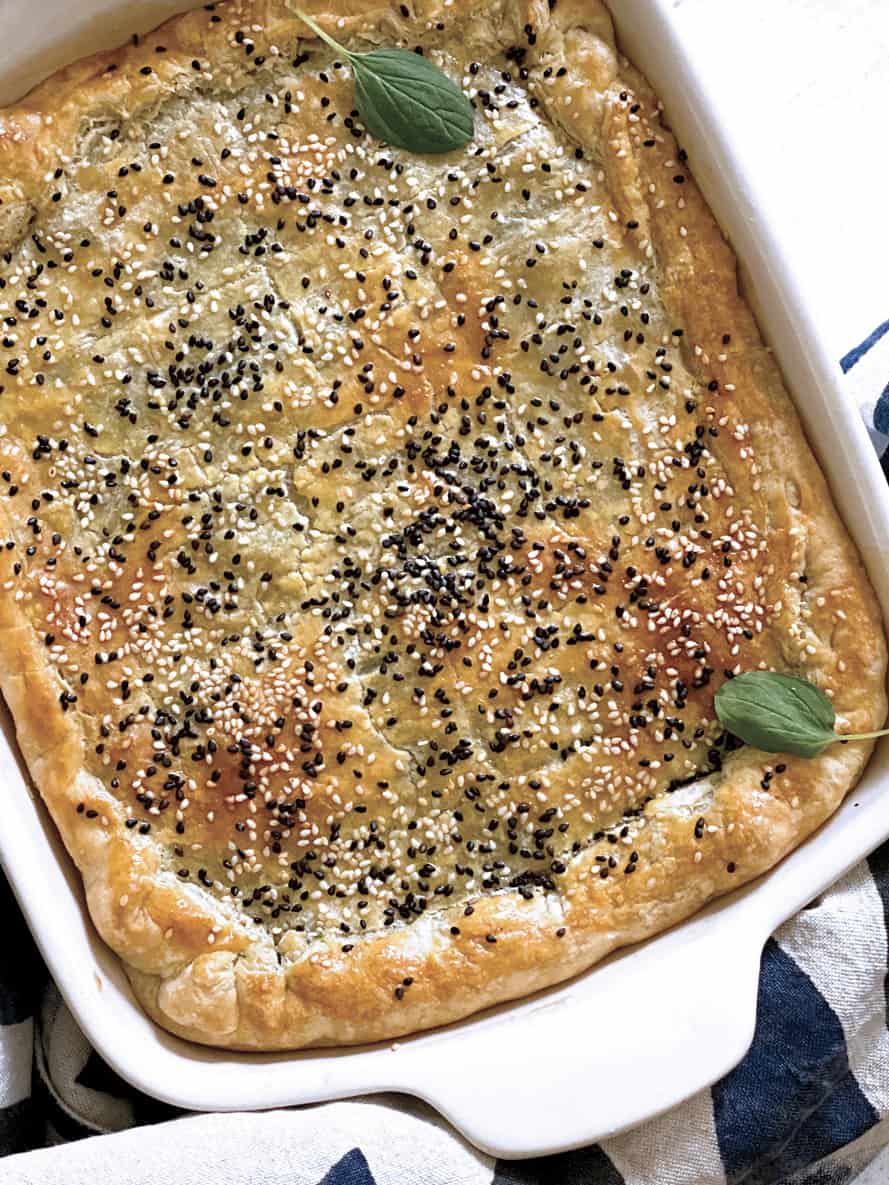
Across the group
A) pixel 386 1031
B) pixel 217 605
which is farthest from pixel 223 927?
pixel 217 605

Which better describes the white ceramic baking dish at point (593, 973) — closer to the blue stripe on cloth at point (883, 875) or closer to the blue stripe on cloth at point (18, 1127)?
the blue stripe on cloth at point (883, 875)

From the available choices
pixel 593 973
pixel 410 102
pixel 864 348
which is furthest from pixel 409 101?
pixel 593 973

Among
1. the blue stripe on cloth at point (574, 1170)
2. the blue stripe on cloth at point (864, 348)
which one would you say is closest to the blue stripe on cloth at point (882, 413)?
Answer: the blue stripe on cloth at point (864, 348)

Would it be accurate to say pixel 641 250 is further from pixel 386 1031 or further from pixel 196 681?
pixel 386 1031

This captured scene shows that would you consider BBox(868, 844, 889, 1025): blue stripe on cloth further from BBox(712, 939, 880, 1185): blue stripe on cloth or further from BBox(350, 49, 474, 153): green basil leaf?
BBox(350, 49, 474, 153): green basil leaf

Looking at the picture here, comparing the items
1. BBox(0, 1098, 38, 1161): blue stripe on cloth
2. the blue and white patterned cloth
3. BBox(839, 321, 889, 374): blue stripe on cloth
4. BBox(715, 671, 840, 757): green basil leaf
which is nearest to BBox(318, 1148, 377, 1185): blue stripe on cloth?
the blue and white patterned cloth
